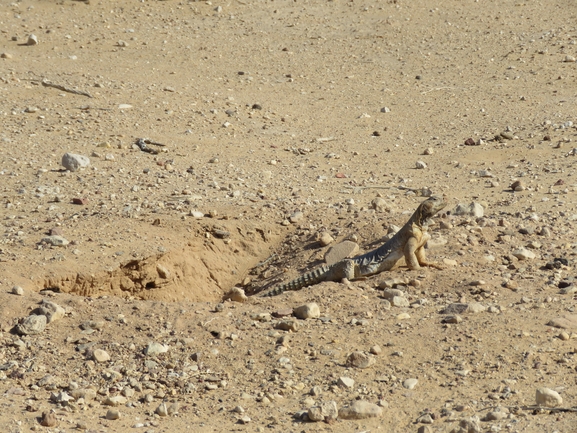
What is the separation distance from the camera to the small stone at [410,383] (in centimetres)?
477

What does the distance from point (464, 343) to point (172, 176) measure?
A: 4704 mm

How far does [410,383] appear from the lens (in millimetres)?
4789

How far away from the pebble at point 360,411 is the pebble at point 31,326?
2.24 m

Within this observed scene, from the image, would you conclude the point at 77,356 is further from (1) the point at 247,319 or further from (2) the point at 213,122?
(2) the point at 213,122

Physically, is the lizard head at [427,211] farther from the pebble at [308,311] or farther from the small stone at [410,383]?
the small stone at [410,383]

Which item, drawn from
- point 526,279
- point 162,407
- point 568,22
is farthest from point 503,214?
point 568,22

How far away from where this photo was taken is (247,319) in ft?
18.6

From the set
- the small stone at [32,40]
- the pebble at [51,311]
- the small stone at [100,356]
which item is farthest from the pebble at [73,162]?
the small stone at [32,40]

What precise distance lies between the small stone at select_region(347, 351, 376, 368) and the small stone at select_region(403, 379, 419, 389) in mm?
279

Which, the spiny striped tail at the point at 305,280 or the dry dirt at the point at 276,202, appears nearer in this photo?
the dry dirt at the point at 276,202

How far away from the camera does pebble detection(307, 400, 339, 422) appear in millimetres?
4441

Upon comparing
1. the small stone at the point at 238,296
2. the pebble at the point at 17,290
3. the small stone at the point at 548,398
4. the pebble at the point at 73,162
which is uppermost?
the small stone at the point at 548,398

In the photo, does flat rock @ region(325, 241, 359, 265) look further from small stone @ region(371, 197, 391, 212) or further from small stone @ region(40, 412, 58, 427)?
small stone @ region(40, 412, 58, 427)

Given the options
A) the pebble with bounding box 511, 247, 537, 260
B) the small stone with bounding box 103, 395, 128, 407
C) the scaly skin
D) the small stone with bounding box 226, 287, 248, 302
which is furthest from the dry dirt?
the small stone with bounding box 226, 287, 248, 302
